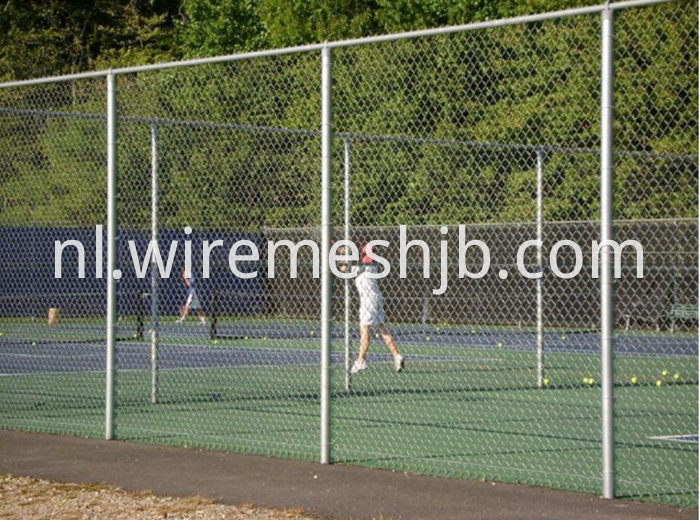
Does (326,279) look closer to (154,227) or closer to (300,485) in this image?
(300,485)

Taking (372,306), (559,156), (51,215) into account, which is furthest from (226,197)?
(372,306)

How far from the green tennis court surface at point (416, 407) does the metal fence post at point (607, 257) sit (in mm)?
429

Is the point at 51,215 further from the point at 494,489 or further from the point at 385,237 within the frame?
the point at 494,489

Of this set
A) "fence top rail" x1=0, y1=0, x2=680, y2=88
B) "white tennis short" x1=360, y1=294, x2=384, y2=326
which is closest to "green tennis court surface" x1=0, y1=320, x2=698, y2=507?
"white tennis short" x1=360, y1=294, x2=384, y2=326

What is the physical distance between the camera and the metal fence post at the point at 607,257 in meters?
8.31

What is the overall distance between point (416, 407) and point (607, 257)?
5860 millimetres

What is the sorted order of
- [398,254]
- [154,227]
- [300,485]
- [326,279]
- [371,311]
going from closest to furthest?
[300,485], [326,279], [154,227], [371,311], [398,254]

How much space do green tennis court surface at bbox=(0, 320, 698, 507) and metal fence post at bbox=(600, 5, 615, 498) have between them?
1.41 ft

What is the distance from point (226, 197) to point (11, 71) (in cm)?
2132

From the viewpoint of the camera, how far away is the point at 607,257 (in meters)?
8.27

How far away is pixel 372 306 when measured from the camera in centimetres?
1673

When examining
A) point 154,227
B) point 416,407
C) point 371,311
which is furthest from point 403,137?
point 154,227

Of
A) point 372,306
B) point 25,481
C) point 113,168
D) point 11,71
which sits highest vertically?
point 11,71

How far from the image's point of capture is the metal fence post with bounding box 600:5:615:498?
831cm
